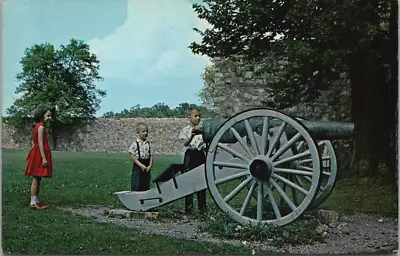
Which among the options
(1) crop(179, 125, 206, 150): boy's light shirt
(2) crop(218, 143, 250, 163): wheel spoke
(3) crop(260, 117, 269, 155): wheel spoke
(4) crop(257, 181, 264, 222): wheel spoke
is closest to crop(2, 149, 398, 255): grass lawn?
(1) crop(179, 125, 206, 150): boy's light shirt

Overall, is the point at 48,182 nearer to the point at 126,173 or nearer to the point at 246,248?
the point at 126,173

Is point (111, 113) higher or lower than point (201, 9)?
lower

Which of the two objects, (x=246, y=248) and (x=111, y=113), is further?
(x=111, y=113)

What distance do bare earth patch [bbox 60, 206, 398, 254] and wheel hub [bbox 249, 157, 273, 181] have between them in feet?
1.54

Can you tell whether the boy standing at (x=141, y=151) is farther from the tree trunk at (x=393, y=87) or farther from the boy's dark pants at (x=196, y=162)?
the tree trunk at (x=393, y=87)

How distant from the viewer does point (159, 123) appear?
17.0 ft

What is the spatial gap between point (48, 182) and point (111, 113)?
28.1 inches

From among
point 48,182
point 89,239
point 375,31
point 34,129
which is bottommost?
point 89,239

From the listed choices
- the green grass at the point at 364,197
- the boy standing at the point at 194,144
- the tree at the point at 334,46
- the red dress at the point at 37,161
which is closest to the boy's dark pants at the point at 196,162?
the boy standing at the point at 194,144

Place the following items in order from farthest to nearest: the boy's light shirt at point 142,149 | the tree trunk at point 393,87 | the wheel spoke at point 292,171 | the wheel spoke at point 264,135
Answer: the boy's light shirt at point 142,149
the tree trunk at point 393,87
the wheel spoke at point 264,135
the wheel spoke at point 292,171

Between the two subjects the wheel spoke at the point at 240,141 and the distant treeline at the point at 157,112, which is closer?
the wheel spoke at the point at 240,141

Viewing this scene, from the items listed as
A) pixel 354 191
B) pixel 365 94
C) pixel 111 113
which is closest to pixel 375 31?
pixel 365 94

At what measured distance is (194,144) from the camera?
526cm

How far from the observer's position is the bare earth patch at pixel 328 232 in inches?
193
